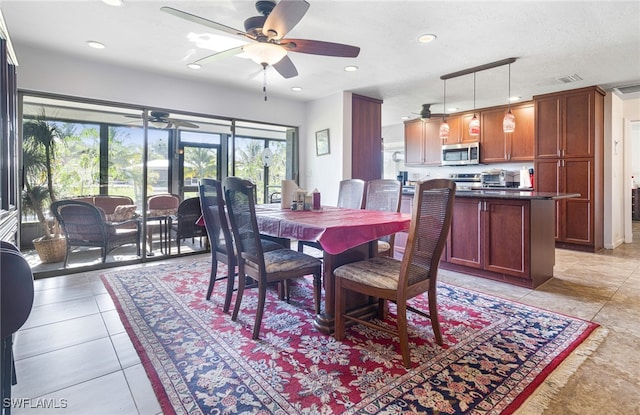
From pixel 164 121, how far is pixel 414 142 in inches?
202

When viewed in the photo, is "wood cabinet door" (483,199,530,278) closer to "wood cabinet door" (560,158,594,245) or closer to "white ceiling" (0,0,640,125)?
"white ceiling" (0,0,640,125)

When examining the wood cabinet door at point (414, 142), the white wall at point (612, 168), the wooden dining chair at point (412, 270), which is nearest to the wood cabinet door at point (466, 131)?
the wood cabinet door at point (414, 142)

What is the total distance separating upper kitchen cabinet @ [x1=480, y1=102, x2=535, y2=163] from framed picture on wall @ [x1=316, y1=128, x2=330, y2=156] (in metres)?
3.13

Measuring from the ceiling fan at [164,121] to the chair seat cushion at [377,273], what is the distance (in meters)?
3.48

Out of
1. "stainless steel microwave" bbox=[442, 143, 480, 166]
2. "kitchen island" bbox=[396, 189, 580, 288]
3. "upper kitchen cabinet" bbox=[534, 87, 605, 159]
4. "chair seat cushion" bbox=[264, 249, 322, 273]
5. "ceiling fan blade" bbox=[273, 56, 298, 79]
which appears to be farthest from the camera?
"stainless steel microwave" bbox=[442, 143, 480, 166]

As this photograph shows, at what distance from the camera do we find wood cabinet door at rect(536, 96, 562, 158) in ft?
16.5

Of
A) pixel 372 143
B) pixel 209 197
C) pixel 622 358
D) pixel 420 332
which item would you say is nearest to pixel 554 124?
pixel 372 143

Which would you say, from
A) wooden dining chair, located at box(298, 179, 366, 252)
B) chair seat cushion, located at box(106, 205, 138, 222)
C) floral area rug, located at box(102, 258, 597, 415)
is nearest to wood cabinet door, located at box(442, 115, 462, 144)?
wooden dining chair, located at box(298, 179, 366, 252)

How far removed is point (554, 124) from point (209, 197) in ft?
17.4

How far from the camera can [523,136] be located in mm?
5660

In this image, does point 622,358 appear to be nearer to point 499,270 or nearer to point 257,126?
point 499,270

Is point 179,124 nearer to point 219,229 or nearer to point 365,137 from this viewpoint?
point 219,229

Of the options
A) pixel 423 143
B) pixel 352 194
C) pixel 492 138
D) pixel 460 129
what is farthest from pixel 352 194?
pixel 423 143

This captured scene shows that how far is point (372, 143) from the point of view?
215 inches
